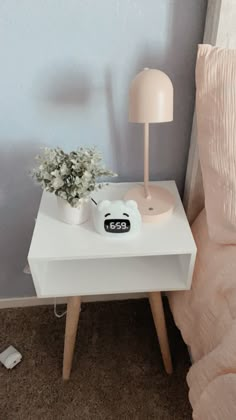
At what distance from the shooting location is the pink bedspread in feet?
2.35

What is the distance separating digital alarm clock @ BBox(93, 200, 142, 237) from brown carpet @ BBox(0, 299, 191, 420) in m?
0.61

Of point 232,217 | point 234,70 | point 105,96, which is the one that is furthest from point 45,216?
point 234,70

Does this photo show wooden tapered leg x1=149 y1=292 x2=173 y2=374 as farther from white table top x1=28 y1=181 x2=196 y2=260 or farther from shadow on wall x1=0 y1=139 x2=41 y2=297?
shadow on wall x1=0 y1=139 x2=41 y2=297

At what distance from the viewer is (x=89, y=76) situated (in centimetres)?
95

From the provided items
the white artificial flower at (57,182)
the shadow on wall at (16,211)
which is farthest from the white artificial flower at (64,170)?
the shadow on wall at (16,211)

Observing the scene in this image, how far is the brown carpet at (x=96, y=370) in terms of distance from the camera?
45.7 inches

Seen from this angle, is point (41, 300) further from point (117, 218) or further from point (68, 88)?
point (68, 88)

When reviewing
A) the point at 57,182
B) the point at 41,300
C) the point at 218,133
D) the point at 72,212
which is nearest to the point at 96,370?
the point at 41,300

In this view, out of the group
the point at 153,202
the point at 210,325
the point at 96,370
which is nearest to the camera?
the point at 210,325

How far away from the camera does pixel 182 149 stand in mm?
1110

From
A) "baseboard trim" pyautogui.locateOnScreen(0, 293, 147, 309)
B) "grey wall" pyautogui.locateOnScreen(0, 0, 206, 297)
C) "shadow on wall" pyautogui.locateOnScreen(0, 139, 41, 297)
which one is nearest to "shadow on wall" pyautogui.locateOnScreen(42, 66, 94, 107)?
"grey wall" pyautogui.locateOnScreen(0, 0, 206, 297)

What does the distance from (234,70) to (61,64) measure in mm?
444

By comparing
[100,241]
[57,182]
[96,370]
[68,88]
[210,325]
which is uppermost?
[68,88]

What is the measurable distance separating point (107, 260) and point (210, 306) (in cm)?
35
